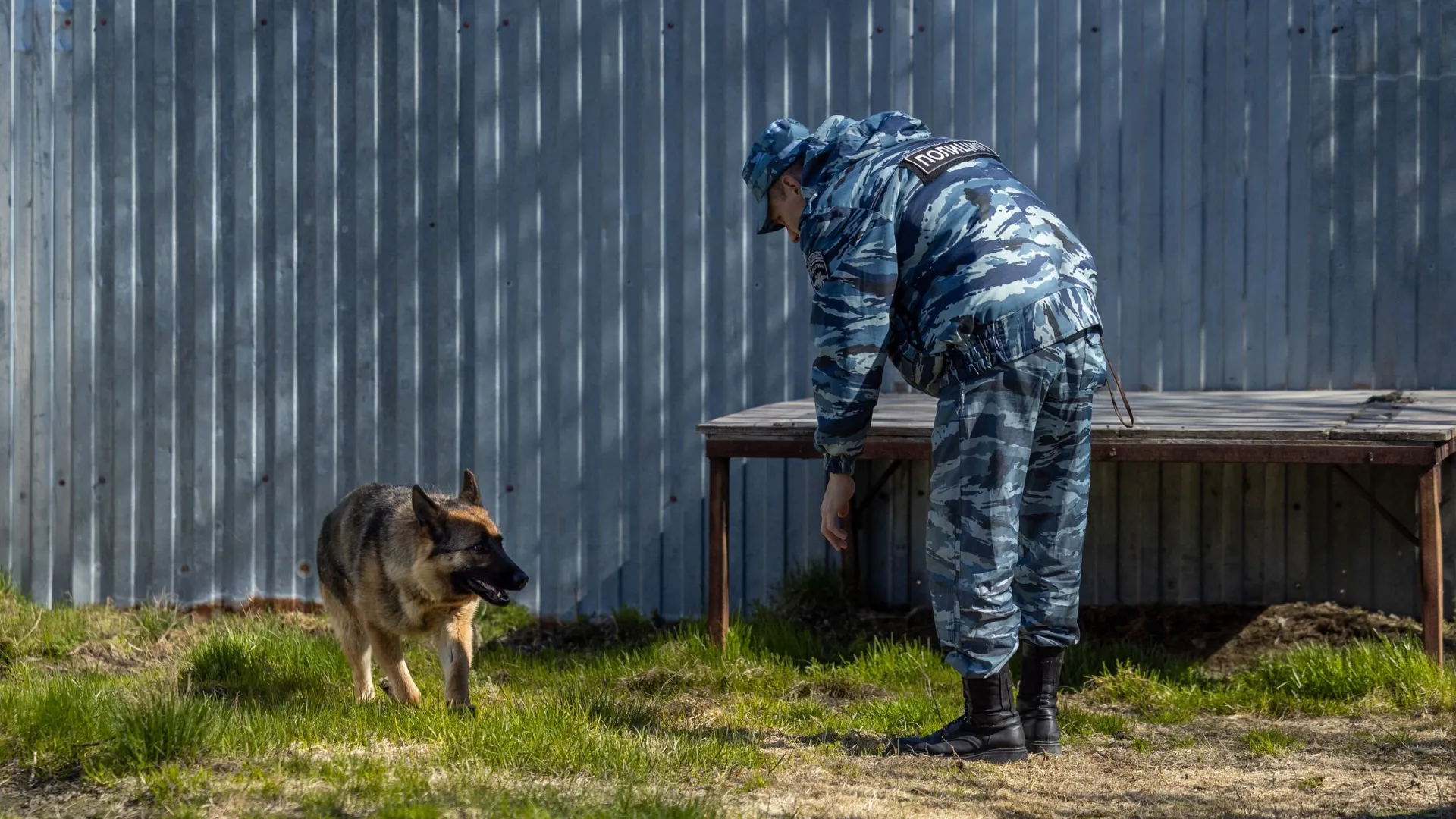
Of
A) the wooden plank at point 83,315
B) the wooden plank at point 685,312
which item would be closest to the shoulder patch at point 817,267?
the wooden plank at point 685,312

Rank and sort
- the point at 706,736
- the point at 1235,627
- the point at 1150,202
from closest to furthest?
1. the point at 706,736
2. the point at 1235,627
3. the point at 1150,202

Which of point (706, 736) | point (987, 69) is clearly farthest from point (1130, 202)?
point (706, 736)

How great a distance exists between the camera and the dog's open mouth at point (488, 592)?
5.21 metres

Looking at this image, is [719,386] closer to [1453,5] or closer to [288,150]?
[288,150]

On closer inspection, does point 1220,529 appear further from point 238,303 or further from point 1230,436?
point 238,303

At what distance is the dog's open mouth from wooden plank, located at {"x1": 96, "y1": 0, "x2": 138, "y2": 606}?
3.43m

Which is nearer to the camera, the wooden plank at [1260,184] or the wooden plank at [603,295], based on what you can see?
the wooden plank at [1260,184]

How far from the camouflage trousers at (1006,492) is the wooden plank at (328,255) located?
4103mm

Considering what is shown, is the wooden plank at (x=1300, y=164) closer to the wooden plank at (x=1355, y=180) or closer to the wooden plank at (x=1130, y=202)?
the wooden plank at (x=1355, y=180)

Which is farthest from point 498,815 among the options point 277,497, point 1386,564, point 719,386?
point 1386,564

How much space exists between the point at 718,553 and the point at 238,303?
331 centimetres

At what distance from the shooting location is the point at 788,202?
4414mm

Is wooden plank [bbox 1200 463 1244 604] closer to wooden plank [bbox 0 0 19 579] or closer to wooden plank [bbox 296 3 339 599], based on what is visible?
wooden plank [bbox 296 3 339 599]

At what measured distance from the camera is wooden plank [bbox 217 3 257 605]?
7.59 m
